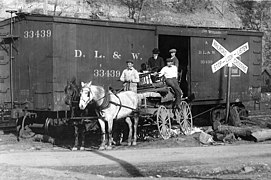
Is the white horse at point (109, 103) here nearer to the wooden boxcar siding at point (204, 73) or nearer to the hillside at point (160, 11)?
the wooden boxcar siding at point (204, 73)

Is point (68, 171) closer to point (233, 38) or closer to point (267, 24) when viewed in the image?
point (233, 38)

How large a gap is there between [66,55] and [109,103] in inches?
94.6

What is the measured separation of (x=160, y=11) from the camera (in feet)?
133

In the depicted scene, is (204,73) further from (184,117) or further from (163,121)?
(163,121)

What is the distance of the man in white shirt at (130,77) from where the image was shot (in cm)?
1361

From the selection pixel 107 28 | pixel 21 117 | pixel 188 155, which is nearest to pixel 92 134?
pixel 21 117

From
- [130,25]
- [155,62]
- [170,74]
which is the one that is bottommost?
[170,74]

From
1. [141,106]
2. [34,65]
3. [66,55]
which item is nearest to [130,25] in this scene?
[66,55]

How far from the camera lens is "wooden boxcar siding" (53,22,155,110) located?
45.3 ft

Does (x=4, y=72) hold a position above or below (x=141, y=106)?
above

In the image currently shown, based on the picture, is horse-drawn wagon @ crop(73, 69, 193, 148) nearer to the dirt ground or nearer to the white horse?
the white horse

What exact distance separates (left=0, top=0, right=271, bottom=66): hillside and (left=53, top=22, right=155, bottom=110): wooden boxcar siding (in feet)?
46.2

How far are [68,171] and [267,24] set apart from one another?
139 feet

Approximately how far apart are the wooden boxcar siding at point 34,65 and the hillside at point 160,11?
14.2 metres
